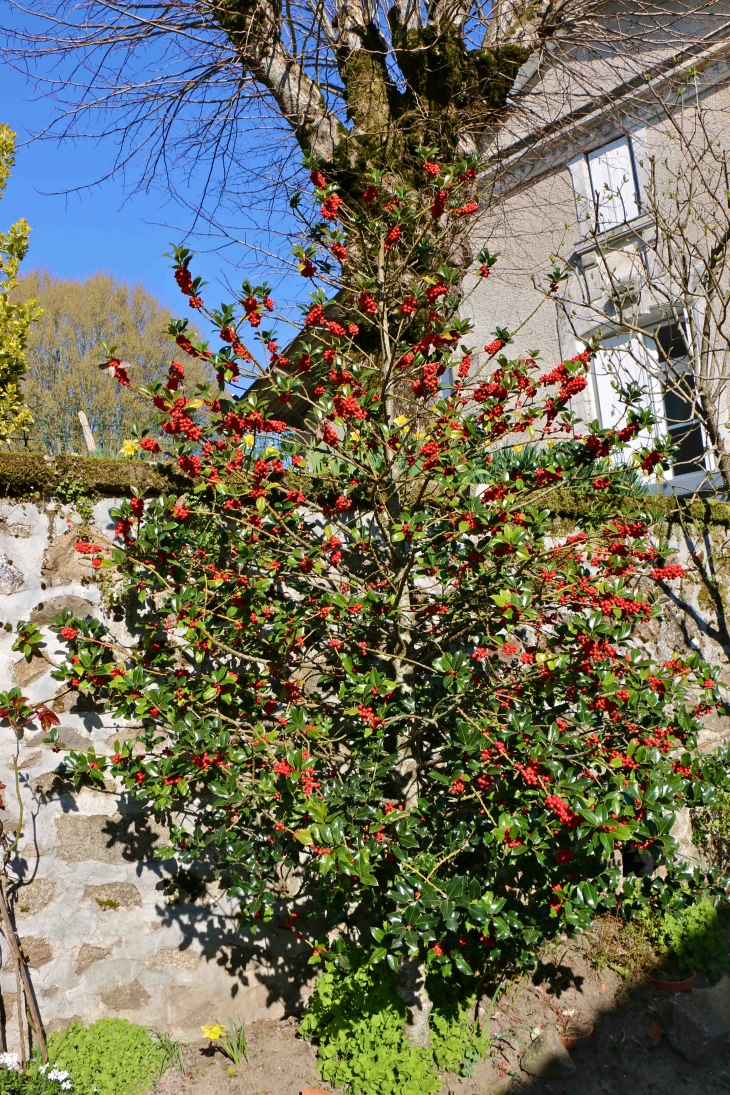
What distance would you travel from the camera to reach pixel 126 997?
296 cm

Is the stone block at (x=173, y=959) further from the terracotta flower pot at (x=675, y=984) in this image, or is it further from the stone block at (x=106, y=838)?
the terracotta flower pot at (x=675, y=984)

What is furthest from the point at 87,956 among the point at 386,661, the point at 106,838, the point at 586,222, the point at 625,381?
the point at 586,222

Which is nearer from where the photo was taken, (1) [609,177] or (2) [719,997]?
(2) [719,997]

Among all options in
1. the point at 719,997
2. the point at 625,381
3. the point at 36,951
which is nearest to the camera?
the point at 36,951

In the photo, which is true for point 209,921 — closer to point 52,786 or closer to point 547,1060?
point 52,786

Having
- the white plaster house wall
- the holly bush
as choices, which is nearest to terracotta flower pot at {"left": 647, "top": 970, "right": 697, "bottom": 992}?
the holly bush

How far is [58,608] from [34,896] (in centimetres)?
115

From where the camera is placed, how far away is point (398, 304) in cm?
331

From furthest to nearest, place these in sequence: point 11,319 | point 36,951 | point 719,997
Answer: point 11,319, point 719,997, point 36,951

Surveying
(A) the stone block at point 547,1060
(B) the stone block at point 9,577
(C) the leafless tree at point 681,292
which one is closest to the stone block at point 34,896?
(B) the stone block at point 9,577

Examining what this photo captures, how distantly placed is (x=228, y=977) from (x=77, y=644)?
5.18 feet

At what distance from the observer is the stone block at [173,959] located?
3006mm

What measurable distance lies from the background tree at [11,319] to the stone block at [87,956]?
3575 mm

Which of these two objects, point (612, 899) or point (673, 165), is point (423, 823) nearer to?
point (612, 899)
